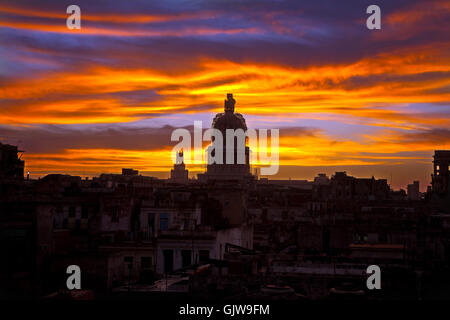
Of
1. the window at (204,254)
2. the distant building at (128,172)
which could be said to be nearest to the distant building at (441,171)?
the distant building at (128,172)

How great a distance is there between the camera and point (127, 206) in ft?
151

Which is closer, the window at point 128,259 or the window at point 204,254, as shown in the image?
the window at point 204,254

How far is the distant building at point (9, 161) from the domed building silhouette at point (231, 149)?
40928mm

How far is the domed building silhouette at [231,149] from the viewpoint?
94.6m

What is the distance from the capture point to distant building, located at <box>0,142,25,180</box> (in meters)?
53.1

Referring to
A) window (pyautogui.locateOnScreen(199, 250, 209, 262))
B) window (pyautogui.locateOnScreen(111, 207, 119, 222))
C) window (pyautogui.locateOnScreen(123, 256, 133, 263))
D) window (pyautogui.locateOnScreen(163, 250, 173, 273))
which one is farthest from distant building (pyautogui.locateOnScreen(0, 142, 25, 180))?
window (pyautogui.locateOnScreen(199, 250, 209, 262))

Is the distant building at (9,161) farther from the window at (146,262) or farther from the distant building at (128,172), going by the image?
the distant building at (128,172)

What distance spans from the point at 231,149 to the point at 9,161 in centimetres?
4733

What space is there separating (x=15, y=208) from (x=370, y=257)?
16.0 metres

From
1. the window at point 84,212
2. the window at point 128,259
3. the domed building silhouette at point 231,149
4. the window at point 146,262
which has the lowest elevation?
the window at point 146,262

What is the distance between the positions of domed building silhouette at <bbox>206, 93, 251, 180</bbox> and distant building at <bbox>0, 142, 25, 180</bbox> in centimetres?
4093

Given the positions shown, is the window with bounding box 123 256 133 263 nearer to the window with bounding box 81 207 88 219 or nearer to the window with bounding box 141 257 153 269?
the window with bounding box 141 257 153 269
